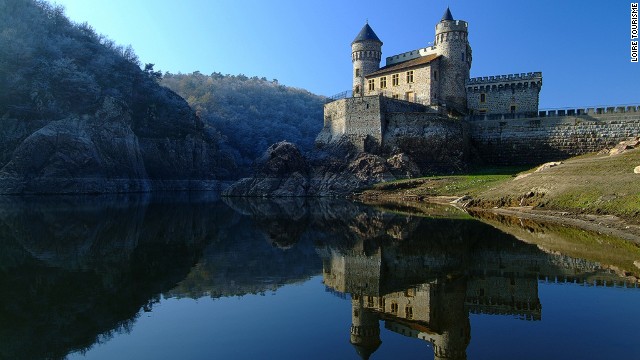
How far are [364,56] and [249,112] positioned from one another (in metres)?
75.6

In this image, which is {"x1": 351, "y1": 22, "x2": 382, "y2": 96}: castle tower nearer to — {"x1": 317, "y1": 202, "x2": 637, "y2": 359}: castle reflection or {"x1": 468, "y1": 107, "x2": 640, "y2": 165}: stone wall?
{"x1": 468, "y1": 107, "x2": 640, "y2": 165}: stone wall

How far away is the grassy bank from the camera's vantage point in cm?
2486

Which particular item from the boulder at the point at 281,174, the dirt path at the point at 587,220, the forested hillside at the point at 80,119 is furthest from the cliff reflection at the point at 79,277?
the forested hillside at the point at 80,119

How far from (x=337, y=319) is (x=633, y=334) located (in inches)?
229

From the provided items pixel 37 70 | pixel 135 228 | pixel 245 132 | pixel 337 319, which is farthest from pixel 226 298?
pixel 245 132

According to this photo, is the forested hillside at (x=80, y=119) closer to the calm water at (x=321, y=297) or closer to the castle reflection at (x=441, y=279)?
the calm water at (x=321, y=297)

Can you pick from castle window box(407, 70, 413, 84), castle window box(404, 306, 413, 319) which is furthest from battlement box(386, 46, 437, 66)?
castle window box(404, 306, 413, 319)

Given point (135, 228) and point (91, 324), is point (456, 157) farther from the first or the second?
point (91, 324)

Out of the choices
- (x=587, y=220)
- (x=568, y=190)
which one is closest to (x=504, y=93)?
(x=568, y=190)

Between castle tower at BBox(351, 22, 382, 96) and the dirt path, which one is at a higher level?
castle tower at BBox(351, 22, 382, 96)

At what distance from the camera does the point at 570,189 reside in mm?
29719

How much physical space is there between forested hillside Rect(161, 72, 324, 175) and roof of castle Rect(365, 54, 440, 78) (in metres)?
47.8

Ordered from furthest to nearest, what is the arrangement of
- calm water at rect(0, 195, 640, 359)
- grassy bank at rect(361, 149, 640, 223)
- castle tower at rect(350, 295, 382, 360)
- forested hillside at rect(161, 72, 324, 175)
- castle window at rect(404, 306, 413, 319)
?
forested hillside at rect(161, 72, 324, 175) < grassy bank at rect(361, 149, 640, 223) < castle window at rect(404, 306, 413, 319) < calm water at rect(0, 195, 640, 359) < castle tower at rect(350, 295, 382, 360)

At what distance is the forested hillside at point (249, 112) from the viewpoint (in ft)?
393
